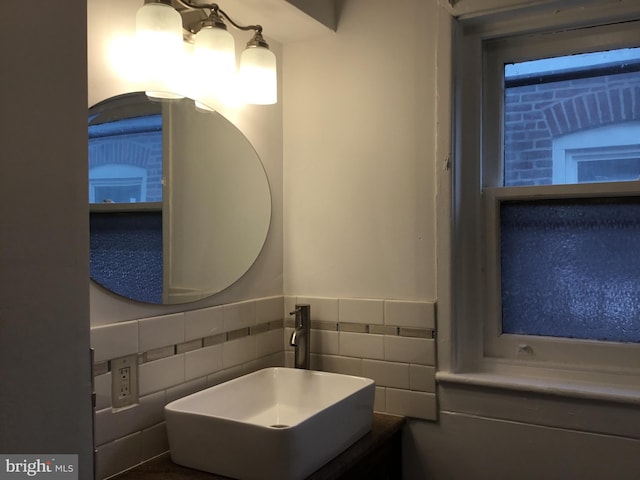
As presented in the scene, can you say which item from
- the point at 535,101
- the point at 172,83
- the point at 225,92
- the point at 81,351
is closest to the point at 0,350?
the point at 81,351

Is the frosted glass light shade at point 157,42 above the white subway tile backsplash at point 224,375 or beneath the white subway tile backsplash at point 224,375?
above

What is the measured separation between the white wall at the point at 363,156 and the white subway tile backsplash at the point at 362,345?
13 centimetres

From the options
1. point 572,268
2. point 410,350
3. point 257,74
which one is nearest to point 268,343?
point 410,350

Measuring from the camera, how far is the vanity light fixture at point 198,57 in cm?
136

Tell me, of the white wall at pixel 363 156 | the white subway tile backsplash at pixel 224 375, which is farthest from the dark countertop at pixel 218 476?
the white wall at pixel 363 156

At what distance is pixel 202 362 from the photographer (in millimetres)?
1617

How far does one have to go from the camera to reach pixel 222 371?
1693 mm

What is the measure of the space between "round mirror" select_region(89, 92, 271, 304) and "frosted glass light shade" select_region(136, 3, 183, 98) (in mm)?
63

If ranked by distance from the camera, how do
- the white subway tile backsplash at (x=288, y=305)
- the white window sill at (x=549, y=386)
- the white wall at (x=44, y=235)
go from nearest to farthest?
1. the white wall at (x=44, y=235)
2. the white window sill at (x=549, y=386)
3. the white subway tile backsplash at (x=288, y=305)

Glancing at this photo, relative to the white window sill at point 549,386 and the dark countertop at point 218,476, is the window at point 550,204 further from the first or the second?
the dark countertop at point 218,476

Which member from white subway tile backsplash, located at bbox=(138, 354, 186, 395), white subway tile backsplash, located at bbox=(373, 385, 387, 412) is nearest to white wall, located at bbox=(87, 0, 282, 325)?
white subway tile backsplash, located at bbox=(138, 354, 186, 395)


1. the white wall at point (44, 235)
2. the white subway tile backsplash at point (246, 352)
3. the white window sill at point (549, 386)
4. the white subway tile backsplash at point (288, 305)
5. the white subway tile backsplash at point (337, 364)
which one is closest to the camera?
the white wall at point (44, 235)

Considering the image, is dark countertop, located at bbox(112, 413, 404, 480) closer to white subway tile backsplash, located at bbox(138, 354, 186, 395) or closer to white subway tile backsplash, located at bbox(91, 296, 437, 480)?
white subway tile backsplash, located at bbox(91, 296, 437, 480)
